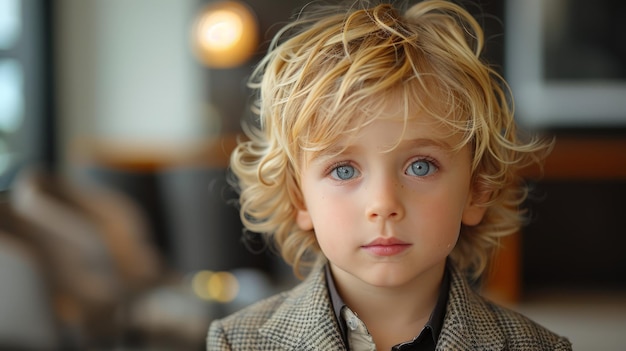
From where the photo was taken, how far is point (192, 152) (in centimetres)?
361

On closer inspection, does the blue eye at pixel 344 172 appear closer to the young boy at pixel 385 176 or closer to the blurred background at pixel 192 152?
the young boy at pixel 385 176

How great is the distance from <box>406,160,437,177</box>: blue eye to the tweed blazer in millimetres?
138

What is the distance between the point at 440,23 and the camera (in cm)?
90

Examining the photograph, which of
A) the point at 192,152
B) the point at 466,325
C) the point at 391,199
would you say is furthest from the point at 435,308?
the point at 192,152

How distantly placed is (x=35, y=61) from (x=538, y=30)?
217 cm

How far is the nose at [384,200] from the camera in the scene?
0.80 m

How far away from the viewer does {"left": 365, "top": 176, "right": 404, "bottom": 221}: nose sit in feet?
2.63

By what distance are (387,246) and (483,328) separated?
0.15 m

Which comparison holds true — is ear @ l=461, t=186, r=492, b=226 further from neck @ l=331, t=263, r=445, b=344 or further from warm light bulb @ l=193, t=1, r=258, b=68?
warm light bulb @ l=193, t=1, r=258, b=68

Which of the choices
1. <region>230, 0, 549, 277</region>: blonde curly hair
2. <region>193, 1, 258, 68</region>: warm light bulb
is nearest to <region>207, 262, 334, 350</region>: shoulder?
<region>230, 0, 549, 277</region>: blonde curly hair

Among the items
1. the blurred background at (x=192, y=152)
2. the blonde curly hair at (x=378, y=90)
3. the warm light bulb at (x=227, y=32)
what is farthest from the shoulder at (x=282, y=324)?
the warm light bulb at (x=227, y=32)

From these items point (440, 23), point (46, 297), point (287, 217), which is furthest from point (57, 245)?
point (440, 23)

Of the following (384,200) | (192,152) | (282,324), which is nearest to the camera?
(384,200)

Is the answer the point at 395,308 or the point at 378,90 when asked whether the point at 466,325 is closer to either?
the point at 395,308
